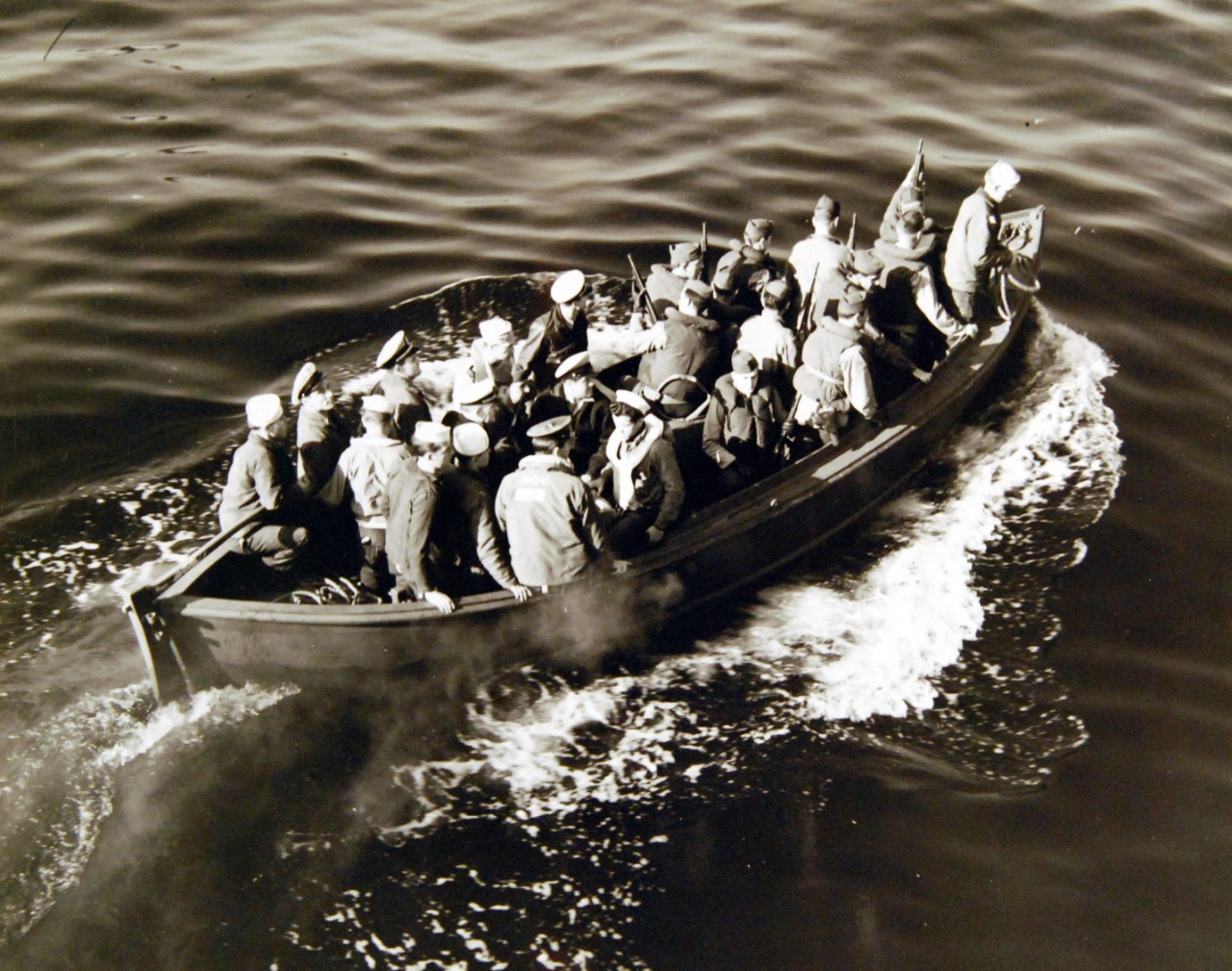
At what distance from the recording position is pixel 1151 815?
716cm

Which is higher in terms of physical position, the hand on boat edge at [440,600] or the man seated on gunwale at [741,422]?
the man seated on gunwale at [741,422]

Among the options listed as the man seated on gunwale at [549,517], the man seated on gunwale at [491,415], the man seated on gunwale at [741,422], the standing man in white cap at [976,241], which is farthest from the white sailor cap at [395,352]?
the standing man in white cap at [976,241]

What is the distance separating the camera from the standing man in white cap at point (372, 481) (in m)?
6.69

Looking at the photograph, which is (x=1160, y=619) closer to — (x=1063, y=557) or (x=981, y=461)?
(x=1063, y=557)

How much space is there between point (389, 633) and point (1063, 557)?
578 cm

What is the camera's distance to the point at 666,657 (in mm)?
8234

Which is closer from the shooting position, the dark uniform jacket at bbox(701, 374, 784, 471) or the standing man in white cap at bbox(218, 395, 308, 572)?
the standing man in white cap at bbox(218, 395, 308, 572)

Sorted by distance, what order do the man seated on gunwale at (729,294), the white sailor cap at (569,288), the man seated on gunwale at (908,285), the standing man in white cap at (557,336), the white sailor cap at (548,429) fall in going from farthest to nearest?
Answer: the man seated on gunwale at (908,285), the man seated on gunwale at (729,294), the white sailor cap at (569,288), the standing man in white cap at (557,336), the white sailor cap at (548,429)

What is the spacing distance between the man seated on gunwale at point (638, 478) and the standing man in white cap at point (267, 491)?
211 centimetres

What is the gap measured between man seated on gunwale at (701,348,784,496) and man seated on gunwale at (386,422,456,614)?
7.23 feet

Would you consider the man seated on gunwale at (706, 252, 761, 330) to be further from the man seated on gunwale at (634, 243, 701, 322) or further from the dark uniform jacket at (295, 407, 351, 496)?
the dark uniform jacket at (295, 407, 351, 496)

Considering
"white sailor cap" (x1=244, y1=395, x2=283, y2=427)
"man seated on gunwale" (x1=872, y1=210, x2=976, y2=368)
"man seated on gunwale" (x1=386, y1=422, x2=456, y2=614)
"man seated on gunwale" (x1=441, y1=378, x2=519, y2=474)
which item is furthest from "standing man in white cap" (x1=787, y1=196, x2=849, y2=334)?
"white sailor cap" (x1=244, y1=395, x2=283, y2=427)

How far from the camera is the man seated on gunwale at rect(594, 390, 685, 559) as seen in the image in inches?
281

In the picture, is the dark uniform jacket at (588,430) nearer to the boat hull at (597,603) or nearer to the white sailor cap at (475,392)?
the white sailor cap at (475,392)
